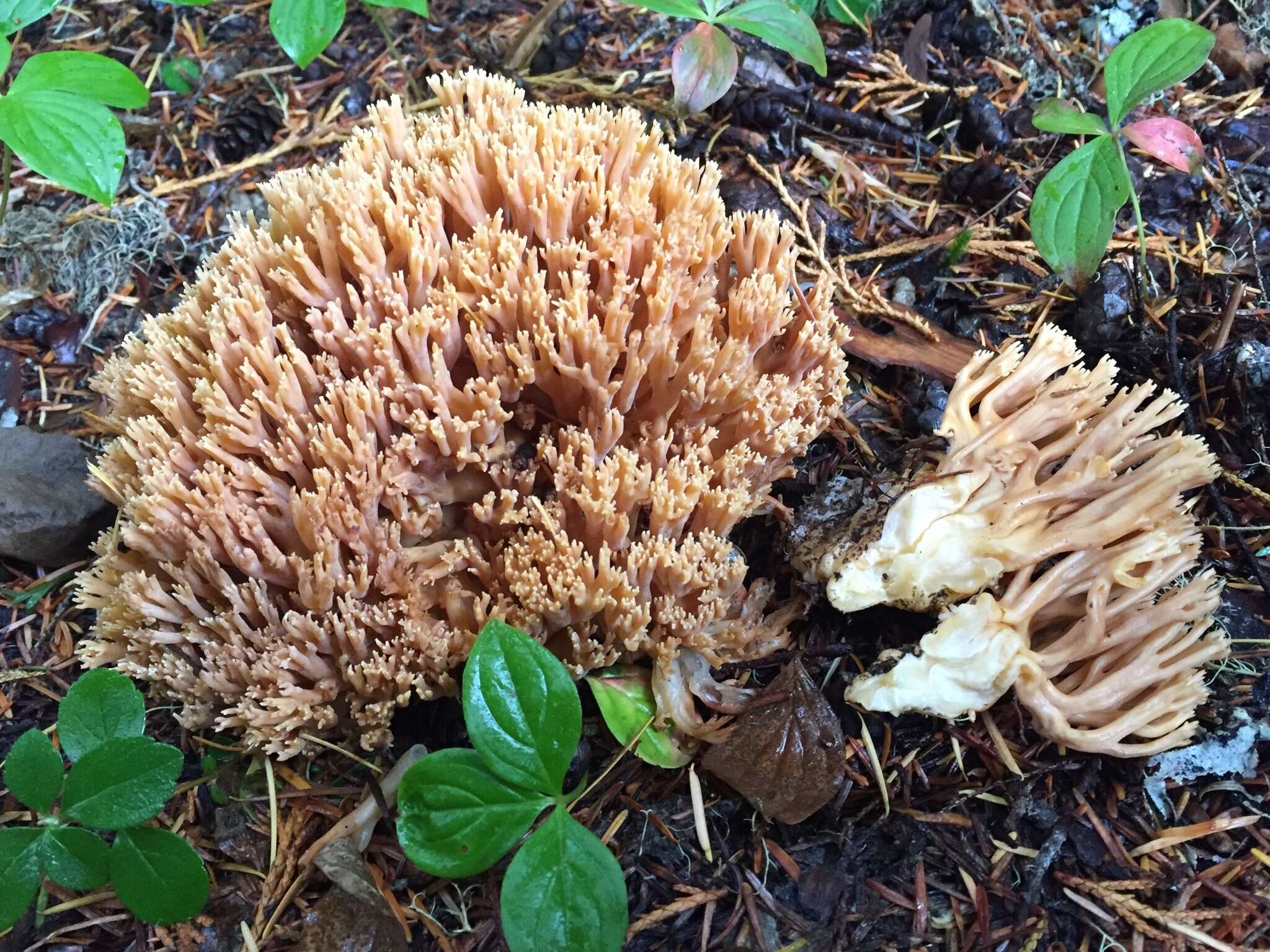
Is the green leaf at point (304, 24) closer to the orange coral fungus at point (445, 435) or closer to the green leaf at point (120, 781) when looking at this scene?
the orange coral fungus at point (445, 435)

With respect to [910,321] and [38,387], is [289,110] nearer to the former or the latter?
[38,387]

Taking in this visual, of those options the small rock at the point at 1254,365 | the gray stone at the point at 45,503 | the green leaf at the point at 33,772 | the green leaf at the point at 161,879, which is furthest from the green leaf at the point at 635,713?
the small rock at the point at 1254,365

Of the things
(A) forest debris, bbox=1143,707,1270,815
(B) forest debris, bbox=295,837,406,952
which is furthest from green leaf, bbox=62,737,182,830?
(A) forest debris, bbox=1143,707,1270,815

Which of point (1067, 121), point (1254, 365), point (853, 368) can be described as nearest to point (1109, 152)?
point (1067, 121)

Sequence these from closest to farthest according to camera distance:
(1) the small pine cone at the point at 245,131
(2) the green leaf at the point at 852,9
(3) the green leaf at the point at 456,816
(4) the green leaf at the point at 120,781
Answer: (3) the green leaf at the point at 456,816
(4) the green leaf at the point at 120,781
(2) the green leaf at the point at 852,9
(1) the small pine cone at the point at 245,131

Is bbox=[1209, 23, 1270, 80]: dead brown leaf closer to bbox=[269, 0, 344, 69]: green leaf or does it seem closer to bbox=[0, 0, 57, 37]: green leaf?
bbox=[269, 0, 344, 69]: green leaf

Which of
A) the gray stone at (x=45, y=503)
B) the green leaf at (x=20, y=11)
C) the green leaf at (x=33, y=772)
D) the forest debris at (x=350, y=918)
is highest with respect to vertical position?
the green leaf at (x=20, y=11)

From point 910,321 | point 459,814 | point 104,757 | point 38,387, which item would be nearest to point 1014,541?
point 910,321
